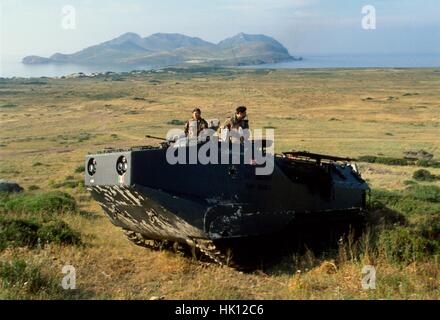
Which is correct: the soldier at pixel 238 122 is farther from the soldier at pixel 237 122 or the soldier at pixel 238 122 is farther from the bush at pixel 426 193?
the bush at pixel 426 193

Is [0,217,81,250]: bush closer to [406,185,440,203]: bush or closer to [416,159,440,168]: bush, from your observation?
[406,185,440,203]: bush

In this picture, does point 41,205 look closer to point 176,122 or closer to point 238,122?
point 238,122

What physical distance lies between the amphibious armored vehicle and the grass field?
55cm

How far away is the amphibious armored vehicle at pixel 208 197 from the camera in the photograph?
26.9 ft

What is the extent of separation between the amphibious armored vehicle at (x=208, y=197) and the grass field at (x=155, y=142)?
55cm

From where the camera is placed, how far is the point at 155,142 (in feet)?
135

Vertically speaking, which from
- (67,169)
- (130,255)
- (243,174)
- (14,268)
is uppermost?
(243,174)

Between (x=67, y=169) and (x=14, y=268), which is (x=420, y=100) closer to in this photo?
(x=67, y=169)

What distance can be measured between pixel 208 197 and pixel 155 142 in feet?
108

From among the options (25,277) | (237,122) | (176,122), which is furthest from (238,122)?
(176,122)

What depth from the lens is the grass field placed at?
25.0 feet
